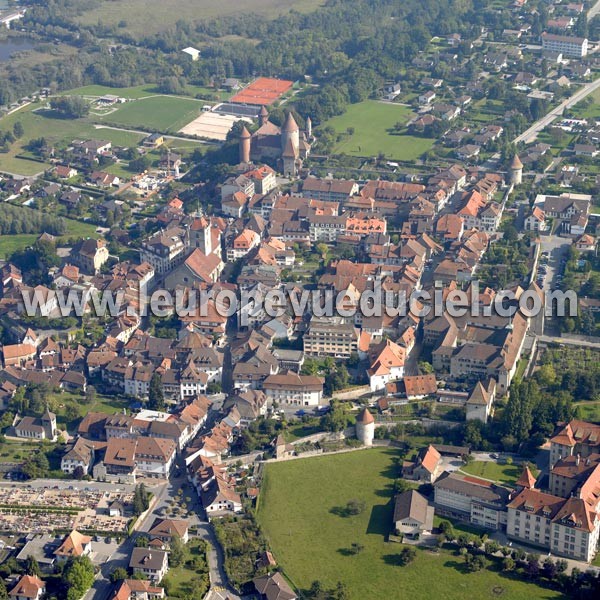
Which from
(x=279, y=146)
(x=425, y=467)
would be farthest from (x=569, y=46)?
(x=425, y=467)

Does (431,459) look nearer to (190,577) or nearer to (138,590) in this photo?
(190,577)

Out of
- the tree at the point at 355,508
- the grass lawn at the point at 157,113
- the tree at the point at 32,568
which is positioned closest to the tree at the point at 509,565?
the tree at the point at 355,508

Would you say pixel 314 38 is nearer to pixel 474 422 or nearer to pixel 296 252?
pixel 296 252

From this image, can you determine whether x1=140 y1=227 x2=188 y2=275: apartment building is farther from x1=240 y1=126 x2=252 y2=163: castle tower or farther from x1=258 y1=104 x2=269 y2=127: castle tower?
x1=258 y1=104 x2=269 y2=127: castle tower

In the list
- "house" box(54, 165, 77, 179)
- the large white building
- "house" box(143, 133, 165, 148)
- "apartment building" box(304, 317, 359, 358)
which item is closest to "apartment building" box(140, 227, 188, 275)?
"apartment building" box(304, 317, 359, 358)

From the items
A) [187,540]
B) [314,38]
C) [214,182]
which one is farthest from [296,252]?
[314,38]

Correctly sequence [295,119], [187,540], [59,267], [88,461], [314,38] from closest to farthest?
[187,540] < [88,461] < [59,267] < [295,119] < [314,38]
